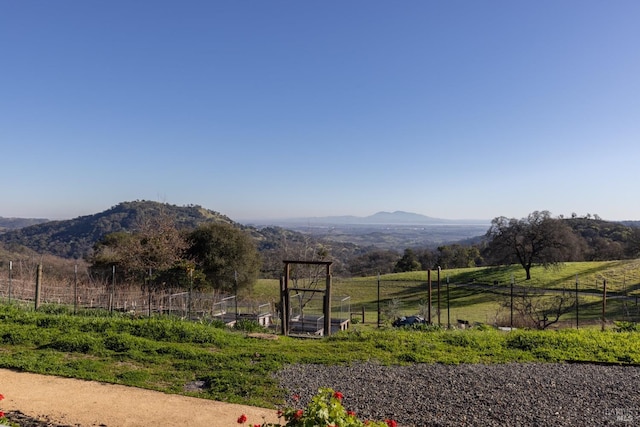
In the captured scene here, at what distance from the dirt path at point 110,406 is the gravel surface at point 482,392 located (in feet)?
4.19

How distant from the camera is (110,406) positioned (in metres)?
6.32

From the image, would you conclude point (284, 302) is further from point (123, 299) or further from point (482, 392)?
point (123, 299)

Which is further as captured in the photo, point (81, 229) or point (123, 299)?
point (81, 229)

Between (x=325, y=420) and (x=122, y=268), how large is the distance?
2603 centimetres

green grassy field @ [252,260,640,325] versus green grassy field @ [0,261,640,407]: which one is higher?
green grassy field @ [0,261,640,407]

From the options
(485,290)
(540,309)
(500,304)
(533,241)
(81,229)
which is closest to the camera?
(540,309)

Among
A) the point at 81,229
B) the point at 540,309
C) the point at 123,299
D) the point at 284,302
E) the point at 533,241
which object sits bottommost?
the point at 540,309

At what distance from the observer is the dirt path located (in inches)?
230

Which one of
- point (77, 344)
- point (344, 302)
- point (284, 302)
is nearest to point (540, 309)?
point (344, 302)

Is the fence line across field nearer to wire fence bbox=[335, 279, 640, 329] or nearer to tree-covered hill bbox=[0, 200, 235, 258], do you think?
wire fence bbox=[335, 279, 640, 329]

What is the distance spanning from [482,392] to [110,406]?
5.87 metres

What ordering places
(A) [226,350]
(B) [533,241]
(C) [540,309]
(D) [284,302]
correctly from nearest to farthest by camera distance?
(A) [226,350], (D) [284,302], (C) [540,309], (B) [533,241]

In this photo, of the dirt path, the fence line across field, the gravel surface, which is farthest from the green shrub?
the gravel surface

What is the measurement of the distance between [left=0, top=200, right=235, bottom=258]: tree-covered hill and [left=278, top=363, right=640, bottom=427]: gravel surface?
47.0 metres
